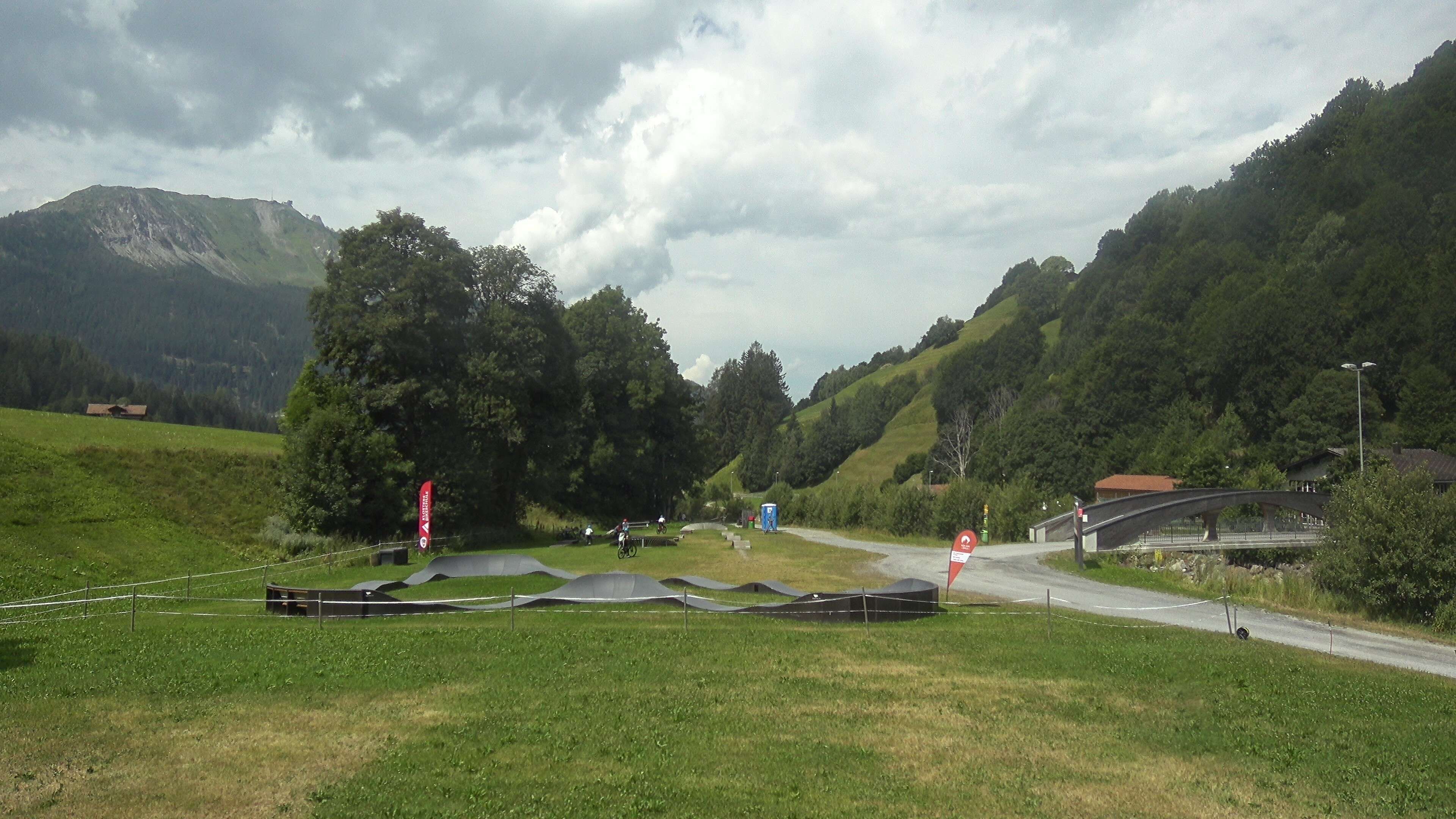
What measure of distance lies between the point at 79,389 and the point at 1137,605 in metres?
148

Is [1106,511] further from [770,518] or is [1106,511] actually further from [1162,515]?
[770,518]

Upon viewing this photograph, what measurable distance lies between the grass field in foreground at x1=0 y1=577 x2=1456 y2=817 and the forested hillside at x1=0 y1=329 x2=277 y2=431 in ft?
364

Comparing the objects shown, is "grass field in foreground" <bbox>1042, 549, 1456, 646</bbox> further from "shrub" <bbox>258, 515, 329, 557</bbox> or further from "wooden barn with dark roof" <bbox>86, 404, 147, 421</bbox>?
"wooden barn with dark roof" <bbox>86, 404, 147, 421</bbox>

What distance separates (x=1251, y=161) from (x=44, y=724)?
444ft

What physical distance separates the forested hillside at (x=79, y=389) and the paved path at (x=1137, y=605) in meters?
102

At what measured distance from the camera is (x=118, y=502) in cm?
3434

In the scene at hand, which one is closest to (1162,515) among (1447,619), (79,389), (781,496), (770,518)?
(1447,619)

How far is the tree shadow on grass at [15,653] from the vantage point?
14633mm

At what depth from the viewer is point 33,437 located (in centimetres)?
3697

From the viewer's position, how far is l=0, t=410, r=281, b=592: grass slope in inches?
1096

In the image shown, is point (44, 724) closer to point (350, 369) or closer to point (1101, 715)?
point (1101, 715)

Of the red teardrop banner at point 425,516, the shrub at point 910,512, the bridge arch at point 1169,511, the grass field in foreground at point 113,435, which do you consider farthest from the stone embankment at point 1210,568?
the grass field in foreground at point 113,435

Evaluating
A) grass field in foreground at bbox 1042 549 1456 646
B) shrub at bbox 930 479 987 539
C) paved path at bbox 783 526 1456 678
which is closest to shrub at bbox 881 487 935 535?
shrub at bbox 930 479 987 539

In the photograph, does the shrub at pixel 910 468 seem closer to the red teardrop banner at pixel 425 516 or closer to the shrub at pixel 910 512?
the shrub at pixel 910 512
